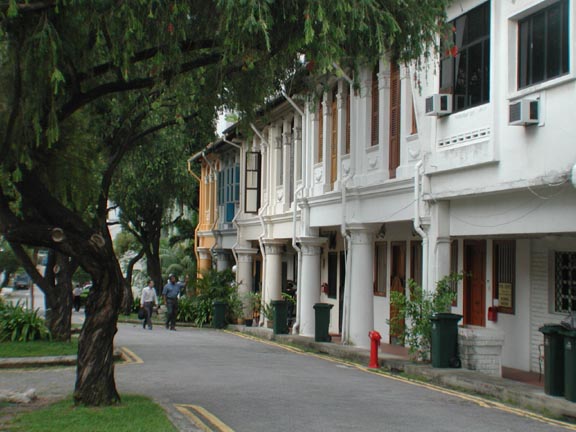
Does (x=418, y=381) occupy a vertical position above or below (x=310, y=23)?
below

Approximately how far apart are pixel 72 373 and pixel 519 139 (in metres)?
8.82

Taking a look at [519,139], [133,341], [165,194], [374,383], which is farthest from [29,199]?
[165,194]

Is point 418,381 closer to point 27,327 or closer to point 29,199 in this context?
point 29,199

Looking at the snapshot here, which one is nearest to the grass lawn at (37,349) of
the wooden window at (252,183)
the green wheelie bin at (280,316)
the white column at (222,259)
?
the green wheelie bin at (280,316)

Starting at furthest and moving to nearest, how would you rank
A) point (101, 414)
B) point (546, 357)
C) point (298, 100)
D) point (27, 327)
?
point (298, 100)
point (27, 327)
point (546, 357)
point (101, 414)

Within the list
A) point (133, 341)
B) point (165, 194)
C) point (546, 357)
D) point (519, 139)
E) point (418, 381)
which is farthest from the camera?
point (165, 194)

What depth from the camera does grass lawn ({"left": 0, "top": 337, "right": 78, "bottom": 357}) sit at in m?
17.2

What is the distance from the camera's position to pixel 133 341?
22406 millimetres

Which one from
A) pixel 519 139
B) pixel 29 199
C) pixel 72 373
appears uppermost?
pixel 519 139

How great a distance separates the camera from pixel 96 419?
30.7 feet

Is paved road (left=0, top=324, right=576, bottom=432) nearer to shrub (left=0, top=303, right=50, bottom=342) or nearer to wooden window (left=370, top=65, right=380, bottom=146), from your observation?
shrub (left=0, top=303, right=50, bottom=342)

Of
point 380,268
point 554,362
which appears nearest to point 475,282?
point 380,268

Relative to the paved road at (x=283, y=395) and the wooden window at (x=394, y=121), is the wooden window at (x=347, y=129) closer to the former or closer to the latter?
the wooden window at (x=394, y=121)

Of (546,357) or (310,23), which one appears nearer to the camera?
(310,23)
